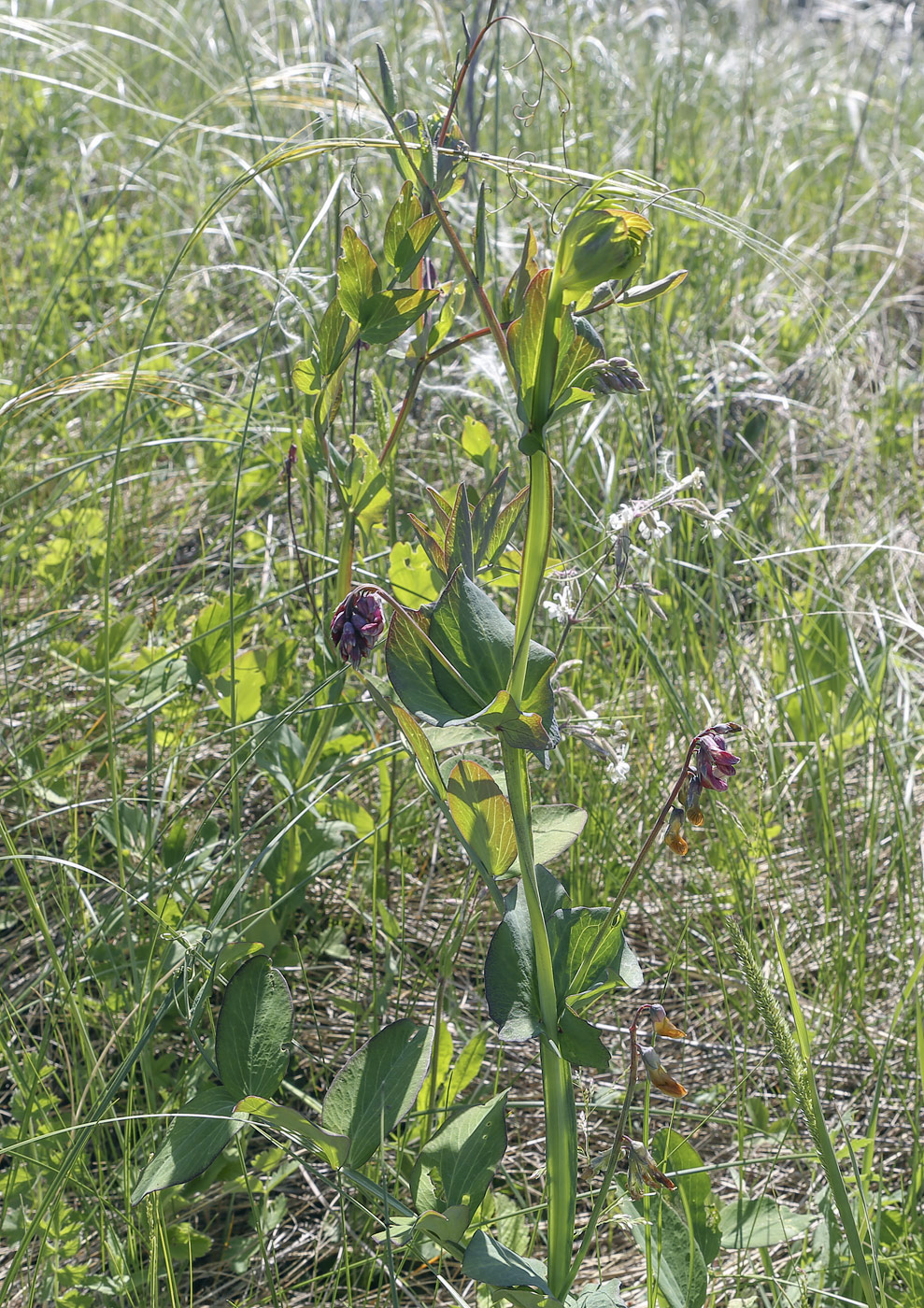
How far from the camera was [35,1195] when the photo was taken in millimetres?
1104

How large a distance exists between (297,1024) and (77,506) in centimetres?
113

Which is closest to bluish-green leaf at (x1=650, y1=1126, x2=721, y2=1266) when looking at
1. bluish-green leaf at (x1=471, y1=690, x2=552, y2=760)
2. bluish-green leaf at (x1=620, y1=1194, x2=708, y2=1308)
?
bluish-green leaf at (x1=620, y1=1194, x2=708, y2=1308)

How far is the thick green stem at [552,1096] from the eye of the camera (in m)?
0.83

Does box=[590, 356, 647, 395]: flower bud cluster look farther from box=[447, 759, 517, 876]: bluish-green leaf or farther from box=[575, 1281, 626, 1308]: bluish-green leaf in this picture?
box=[575, 1281, 626, 1308]: bluish-green leaf

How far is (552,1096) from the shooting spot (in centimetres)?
86

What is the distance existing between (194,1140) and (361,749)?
0.83m

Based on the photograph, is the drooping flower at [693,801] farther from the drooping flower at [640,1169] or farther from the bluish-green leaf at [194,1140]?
the bluish-green leaf at [194,1140]

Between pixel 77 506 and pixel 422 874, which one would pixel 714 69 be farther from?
pixel 422 874

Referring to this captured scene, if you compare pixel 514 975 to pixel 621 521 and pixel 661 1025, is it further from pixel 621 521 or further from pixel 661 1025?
pixel 621 521

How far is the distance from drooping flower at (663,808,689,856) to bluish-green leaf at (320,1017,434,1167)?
305 mm

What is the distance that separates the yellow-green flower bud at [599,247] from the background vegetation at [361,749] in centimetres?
23

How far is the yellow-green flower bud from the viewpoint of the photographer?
26.8 inches

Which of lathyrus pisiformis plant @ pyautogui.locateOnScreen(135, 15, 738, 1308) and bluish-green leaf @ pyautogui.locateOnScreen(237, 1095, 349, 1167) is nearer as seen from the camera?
lathyrus pisiformis plant @ pyautogui.locateOnScreen(135, 15, 738, 1308)

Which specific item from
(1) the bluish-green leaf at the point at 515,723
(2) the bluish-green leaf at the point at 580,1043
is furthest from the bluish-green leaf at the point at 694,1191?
(1) the bluish-green leaf at the point at 515,723
